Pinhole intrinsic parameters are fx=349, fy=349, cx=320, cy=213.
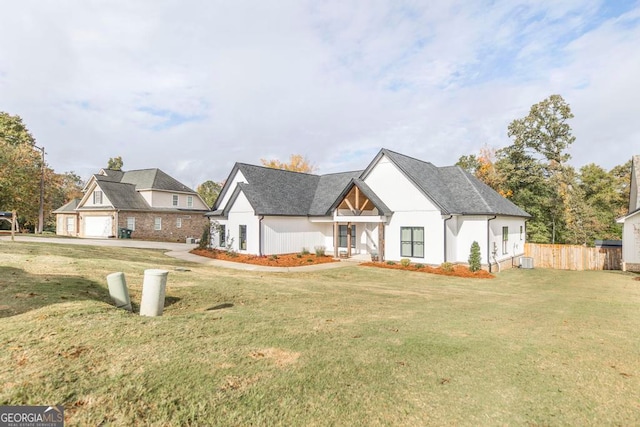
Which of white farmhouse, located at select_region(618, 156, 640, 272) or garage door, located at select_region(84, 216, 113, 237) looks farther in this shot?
garage door, located at select_region(84, 216, 113, 237)

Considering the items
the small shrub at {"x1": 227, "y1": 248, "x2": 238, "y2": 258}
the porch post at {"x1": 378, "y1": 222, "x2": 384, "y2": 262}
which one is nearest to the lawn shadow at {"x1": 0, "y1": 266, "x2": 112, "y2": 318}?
the small shrub at {"x1": 227, "y1": 248, "x2": 238, "y2": 258}

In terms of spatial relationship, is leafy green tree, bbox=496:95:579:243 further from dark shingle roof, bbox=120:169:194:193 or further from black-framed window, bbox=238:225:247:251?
dark shingle roof, bbox=120:169:194:193

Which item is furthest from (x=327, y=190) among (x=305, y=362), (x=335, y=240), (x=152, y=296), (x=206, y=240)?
(x=305, y=362)

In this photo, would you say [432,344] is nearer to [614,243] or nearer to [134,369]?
[134,369]

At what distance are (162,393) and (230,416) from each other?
3.09ft

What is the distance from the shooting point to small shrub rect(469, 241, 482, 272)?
20.4 metres

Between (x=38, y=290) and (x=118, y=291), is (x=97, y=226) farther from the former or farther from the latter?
(x=118, y=291)

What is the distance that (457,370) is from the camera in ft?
17.7

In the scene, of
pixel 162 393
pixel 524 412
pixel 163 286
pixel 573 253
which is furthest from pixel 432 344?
pixel 573 253

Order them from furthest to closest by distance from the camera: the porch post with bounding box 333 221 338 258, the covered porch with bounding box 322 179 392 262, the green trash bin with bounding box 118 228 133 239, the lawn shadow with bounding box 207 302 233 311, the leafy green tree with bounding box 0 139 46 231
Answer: the green trash bin with bounding box 118 228 133 239 → the leafy green tree with bounding box 0 139 46 231 → the porch post with bounding box 333 221 338 258 → the covered porch with bounding box 322 179 392 262 → the lawn shadow with bounding box 207 302 233 311

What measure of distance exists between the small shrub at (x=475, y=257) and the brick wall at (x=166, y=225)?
2637cm

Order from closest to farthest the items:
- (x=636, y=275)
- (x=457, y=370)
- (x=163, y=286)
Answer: (x=457, y=370) < (x=163, y=286) < (x=636, y=275)

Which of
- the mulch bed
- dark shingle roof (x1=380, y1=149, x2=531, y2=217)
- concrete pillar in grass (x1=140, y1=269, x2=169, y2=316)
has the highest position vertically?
dark shingle roof (x1=380, y1=149, x2=531, y2=217)

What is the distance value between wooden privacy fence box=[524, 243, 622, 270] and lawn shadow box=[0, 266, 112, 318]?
28.4 meters
